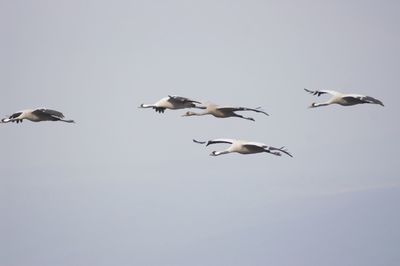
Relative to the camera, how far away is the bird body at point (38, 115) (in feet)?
186

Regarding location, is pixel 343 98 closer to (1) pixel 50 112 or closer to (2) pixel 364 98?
(2) pixel 364 98

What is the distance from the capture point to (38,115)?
192 feet

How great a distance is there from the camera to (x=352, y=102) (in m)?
60.1

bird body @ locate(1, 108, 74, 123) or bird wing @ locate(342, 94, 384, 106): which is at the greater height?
bird wing @ locate(342, 94, 384, 106)

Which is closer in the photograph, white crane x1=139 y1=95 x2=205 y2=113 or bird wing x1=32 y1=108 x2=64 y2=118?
bird wing x1=32 y1=108 x2=64 y2=118

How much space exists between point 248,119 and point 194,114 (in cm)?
697

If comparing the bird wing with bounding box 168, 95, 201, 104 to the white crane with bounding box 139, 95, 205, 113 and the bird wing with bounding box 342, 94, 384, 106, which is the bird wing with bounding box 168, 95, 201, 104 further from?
the bird wing with bounding box 342, 94, 384, 106

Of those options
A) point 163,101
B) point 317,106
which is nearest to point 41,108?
point 163,101

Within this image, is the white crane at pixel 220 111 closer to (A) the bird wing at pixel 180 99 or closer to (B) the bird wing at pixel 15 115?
(A) the bird wing at pixel 180 99

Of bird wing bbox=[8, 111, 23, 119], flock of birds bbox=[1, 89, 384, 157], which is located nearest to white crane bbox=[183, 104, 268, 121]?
flock of birds bbox=[1, 89, 384, 157]

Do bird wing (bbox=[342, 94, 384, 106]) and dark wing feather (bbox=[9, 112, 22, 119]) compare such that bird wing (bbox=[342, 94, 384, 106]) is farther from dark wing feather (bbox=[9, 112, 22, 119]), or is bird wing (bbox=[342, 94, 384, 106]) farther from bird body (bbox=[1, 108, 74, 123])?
dark wing feather (bbox=[9, 112, 22, 119])

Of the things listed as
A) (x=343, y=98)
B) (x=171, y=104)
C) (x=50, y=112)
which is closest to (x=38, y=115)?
(x=50, y=112)

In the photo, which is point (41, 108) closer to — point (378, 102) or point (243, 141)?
point (243, 141)

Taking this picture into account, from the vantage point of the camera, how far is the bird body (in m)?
56.8
